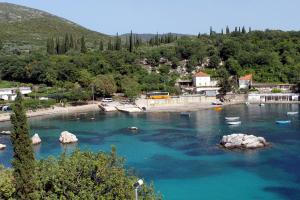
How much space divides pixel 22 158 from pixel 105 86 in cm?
7887

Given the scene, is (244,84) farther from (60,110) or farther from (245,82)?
(60,110)

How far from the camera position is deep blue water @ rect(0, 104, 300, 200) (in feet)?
139

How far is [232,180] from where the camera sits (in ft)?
146

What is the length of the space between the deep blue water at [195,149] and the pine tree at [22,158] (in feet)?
11.1

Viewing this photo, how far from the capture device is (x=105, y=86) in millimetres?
104438

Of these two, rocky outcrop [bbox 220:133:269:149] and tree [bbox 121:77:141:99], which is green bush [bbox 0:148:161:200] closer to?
rocky outcrop [bbox 220:133:269:149]

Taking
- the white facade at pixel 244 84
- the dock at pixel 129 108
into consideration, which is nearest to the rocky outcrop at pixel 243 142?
the dock at pixel 129 108

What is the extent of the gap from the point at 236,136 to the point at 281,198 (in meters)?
19.8

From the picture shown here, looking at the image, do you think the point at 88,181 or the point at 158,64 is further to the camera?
the point at 158,64

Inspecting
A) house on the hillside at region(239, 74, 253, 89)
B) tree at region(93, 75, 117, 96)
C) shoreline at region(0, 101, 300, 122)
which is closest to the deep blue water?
shoreline at region(0, 101, 300, 122)

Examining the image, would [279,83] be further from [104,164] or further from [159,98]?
[104,164]

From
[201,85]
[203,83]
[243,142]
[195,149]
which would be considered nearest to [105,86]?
[201,85]

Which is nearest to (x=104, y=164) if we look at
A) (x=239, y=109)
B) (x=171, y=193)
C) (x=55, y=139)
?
(x=171, y=193)

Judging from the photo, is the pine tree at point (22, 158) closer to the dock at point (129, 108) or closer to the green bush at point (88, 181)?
the green bush at point (88, 181)
